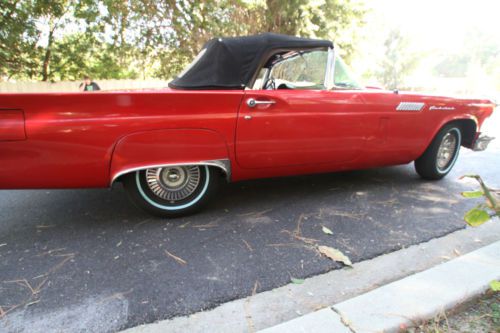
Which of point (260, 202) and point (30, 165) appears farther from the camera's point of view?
point (260, 202)

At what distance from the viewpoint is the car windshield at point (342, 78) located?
3.12 meters

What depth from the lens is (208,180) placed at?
9.02 feet

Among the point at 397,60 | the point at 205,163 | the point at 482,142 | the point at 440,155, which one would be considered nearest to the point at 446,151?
the point at 440,155

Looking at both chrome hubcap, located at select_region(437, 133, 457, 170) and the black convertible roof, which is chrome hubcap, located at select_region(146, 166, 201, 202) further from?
chrome hubcap, located at select_region(437, 133, 457, 170)

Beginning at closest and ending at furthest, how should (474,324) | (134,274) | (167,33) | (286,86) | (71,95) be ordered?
1. (474,324)
2. (134,274)
3. (71,95)
4. (286,86)
5. (167,33)

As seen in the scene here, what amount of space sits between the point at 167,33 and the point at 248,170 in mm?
9803

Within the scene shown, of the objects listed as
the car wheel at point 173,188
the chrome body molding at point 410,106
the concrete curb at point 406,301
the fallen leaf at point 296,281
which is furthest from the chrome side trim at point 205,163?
the chrome body molding at point 410,106

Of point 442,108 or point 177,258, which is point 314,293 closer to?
point 177,258

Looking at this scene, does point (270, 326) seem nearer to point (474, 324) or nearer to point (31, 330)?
point (474, 324)

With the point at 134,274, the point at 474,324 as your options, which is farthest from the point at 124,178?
the point at 474,324

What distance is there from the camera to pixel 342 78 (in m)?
3.20

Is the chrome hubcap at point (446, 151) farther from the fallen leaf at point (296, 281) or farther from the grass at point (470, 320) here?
the fallen leaf at point (296, 281)

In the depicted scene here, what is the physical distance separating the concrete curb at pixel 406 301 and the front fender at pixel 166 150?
1.44 meters

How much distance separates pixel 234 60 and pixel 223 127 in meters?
0.77
